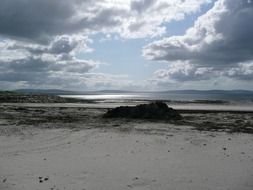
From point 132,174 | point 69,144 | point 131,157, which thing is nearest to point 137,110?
point 69,144

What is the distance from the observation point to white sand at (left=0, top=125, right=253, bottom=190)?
28.7 feet

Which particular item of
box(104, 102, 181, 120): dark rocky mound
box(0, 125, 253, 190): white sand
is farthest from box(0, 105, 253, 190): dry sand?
box(104, 102, 181, 120): dark rocky mound

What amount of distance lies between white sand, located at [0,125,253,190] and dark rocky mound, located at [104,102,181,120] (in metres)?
13.0

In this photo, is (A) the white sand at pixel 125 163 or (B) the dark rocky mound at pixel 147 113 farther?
(B) the dark rocky mound at pixel 147 113

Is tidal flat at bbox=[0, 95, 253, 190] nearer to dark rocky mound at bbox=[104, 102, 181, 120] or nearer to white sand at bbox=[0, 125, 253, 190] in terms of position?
white sand at bbox=[0, 125, 253, 190]

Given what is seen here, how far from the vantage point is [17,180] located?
884cm

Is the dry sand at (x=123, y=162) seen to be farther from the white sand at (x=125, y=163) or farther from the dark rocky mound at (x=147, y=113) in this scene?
the dark rocky mound at (x=147, y=113)

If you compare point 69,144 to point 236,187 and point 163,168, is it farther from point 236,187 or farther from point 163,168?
point 236,187

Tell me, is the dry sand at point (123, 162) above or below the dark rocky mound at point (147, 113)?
below

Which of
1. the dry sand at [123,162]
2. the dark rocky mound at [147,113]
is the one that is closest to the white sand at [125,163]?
the dry sand at [123,162]

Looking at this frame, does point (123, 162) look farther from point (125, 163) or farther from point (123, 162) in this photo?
point (125, 163)

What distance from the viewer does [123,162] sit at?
36.8 feet

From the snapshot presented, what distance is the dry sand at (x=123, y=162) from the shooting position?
28.7ft

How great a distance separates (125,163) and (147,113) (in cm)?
1960
